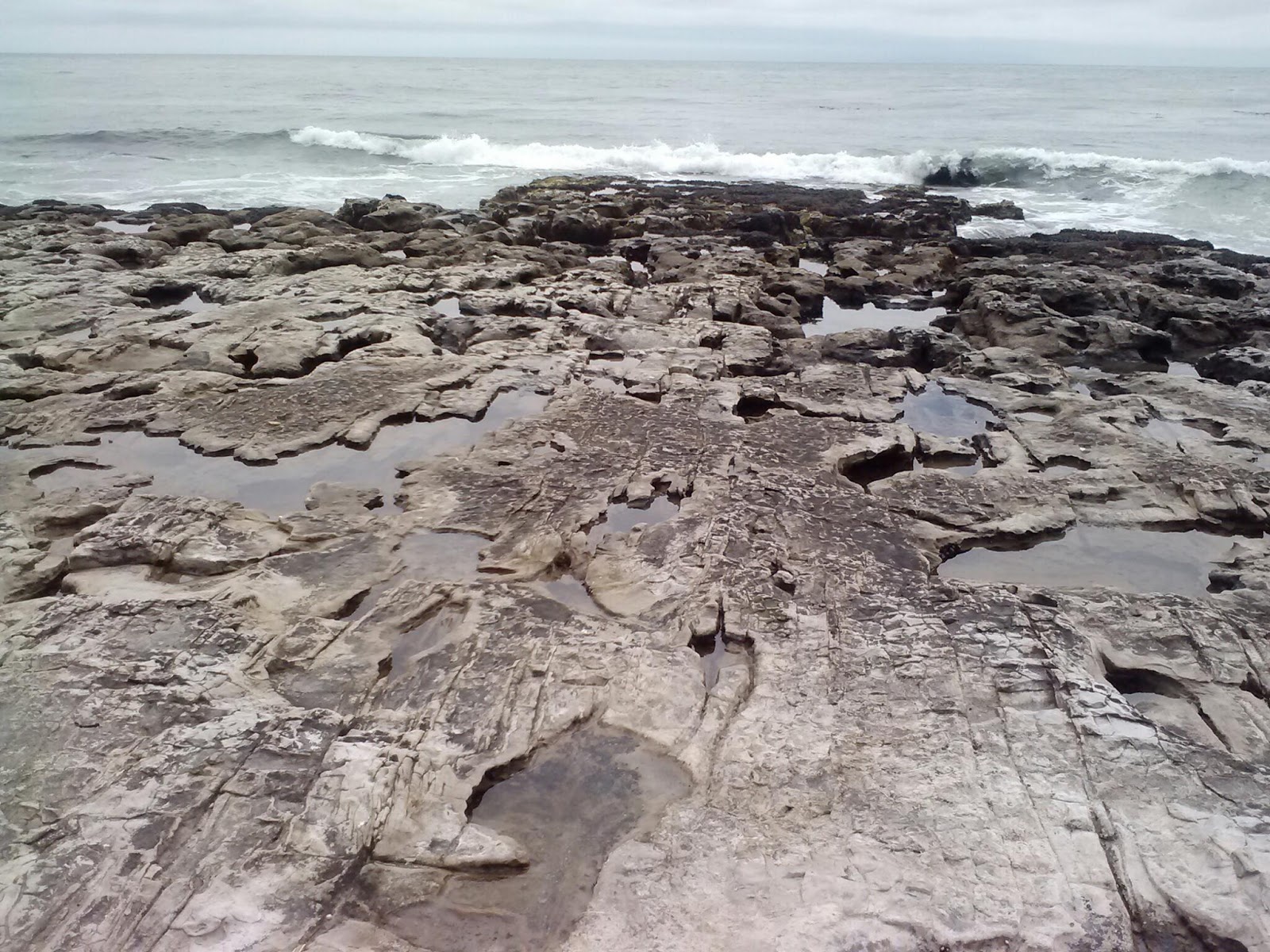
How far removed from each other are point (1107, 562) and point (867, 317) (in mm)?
7535

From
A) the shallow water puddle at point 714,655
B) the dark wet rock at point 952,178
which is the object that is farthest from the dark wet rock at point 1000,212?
the shallow water puddle at point 714,655

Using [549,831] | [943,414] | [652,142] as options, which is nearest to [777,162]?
[652,142]

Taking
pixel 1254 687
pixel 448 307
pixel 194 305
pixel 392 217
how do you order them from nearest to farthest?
1. pixel 1254 687
2. pixel 194 305
3. pixel 448 307
4. pixel 392 217

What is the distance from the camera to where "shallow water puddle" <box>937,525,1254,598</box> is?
604 cm

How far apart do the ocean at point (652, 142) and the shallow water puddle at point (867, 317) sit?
829cm

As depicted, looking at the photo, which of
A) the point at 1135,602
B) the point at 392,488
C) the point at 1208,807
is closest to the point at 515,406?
the point at 392,488

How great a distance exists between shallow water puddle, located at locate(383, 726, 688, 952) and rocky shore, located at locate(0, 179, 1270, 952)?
0.02 metres

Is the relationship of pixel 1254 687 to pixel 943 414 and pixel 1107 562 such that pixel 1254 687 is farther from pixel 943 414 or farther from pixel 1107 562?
pixel 943 414

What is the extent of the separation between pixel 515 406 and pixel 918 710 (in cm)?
555

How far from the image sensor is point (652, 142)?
127 feet

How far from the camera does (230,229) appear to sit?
15.9 meters

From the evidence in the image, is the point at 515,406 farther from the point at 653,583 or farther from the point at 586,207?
the point at 586,207

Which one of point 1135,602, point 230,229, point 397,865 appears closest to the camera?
point 397,865

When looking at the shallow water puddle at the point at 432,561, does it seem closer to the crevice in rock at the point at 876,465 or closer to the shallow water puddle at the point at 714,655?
the shallow water puddle at the point at 714,655
